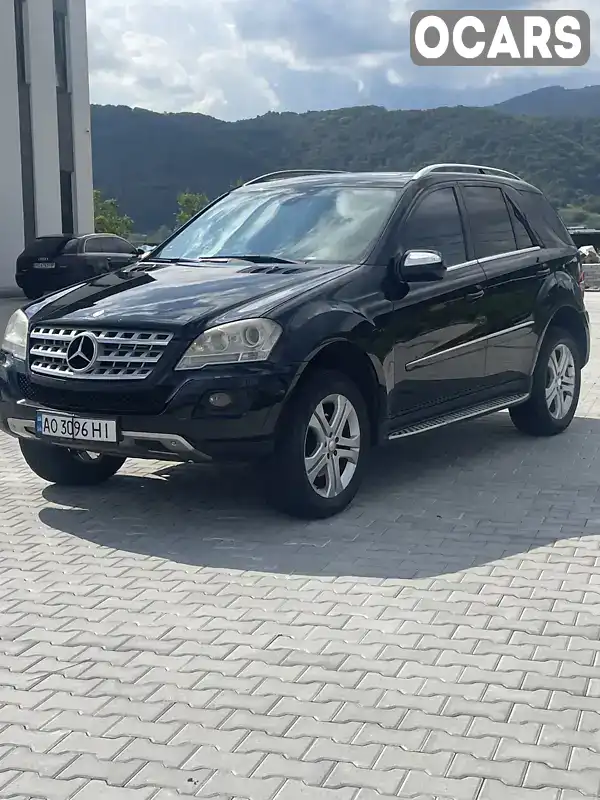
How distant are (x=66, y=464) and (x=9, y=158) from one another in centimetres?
2323

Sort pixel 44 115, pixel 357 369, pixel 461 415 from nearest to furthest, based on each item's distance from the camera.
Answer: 1. pixel 357 369
2. pixel 461 415
3. pixel 44 115

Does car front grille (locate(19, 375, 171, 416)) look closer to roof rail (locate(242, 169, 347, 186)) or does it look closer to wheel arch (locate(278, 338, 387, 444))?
wheel arch (locate(278, 338, 387, 444))

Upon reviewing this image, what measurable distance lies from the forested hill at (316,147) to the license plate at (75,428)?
48.9 metres

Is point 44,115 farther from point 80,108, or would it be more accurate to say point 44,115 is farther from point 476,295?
point 476,295

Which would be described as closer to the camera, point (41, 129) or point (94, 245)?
point (94, 245)

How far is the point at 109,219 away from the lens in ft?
175

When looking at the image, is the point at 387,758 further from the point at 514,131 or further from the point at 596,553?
the point at 514,131

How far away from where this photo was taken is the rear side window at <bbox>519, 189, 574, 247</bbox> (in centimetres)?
850

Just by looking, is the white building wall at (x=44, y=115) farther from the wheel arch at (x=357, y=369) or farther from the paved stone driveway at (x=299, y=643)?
the wheel arch at (x=357, y=369)

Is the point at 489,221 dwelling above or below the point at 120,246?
above

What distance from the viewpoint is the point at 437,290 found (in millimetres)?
6895

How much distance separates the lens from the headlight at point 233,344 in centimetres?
559

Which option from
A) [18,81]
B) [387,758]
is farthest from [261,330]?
[18,81]

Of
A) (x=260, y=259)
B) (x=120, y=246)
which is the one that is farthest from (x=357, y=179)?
→ (x=120, y=246)
